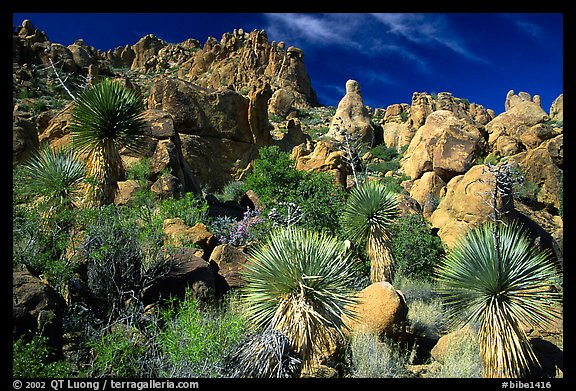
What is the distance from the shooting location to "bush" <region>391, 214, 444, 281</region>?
14.2m

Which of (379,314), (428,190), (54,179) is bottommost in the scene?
(379,314)

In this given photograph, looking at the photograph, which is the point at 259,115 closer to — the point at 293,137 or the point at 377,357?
the point at 293,137

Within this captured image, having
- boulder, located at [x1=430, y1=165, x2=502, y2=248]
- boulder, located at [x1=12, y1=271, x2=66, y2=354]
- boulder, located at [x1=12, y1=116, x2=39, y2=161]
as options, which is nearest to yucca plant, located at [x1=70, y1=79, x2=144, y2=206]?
boulder, located at [x1=12, y1=271, x2=66, y2=354]

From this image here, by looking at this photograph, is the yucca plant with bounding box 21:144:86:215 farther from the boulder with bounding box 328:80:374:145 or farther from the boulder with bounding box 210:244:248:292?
→ the boulder with bounding box 328:80:374:145

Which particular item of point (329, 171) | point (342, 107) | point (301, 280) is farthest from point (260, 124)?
point (342, 107)

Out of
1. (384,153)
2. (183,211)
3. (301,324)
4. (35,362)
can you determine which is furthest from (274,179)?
(384,153)

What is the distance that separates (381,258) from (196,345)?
257 inches

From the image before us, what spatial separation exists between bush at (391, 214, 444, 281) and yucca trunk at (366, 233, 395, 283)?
2.60 m

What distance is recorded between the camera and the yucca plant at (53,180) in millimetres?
9680

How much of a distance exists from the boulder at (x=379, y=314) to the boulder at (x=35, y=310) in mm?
5179

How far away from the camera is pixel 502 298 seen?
663cm

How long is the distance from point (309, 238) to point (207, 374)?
2.75 m
